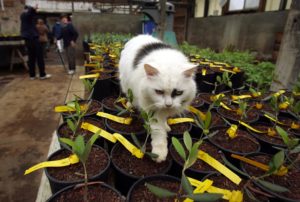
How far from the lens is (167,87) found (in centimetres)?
120

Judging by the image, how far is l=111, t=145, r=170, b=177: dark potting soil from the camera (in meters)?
1.07

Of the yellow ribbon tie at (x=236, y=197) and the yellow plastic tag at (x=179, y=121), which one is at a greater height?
the yellow ribbon tie at (x=236, y=197)

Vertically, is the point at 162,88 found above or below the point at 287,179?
above

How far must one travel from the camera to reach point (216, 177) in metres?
1.04

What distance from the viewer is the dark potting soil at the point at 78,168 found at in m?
0.99

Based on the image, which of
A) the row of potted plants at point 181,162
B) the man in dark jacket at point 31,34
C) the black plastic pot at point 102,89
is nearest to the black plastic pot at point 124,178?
the row of potted plants at point 181,162

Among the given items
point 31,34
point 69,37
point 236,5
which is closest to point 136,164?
point 31,34

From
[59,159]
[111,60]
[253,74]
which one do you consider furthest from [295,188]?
[111,60]

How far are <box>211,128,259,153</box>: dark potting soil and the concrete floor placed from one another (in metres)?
1.49

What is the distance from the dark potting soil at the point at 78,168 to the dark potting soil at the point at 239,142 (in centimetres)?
69

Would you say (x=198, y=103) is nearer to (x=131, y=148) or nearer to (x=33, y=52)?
(x=131, y=148)

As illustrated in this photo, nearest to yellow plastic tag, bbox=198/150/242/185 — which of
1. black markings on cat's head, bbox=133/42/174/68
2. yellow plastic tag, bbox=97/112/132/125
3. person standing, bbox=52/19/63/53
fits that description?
yellow plastic tag, bbox=97/112/132/125

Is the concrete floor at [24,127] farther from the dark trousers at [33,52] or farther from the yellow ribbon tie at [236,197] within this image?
the yellow ribbon tie at [236,197]

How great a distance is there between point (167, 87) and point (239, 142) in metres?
0.59
